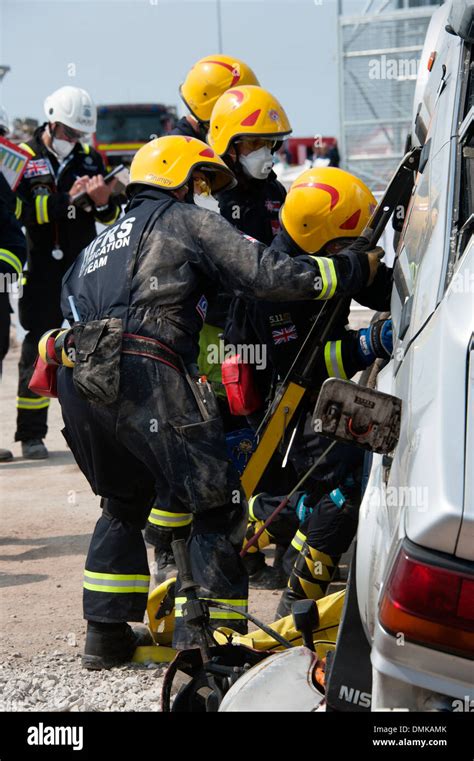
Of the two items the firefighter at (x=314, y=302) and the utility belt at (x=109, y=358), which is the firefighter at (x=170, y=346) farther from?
the firefighter at (x=314, y=302)

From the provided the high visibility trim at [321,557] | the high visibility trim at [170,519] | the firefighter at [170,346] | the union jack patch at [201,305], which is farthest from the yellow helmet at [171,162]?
the high visibility trim at [170,519]

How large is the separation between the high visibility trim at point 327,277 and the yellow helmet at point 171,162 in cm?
55

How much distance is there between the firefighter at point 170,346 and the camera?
368 centimetres

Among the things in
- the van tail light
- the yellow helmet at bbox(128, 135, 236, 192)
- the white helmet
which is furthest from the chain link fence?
the van tail light

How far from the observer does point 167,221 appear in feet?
12.3

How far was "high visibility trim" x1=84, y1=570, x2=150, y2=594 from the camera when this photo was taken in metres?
4.06

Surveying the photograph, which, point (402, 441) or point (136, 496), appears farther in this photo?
point (136, 496)

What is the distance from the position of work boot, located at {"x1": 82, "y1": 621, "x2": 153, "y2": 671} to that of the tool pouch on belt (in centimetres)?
90

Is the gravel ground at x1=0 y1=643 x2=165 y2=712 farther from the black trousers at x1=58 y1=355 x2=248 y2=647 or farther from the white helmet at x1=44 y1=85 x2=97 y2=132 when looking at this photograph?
the white helmet at x1=44 y1=85 x2=97 y2=132

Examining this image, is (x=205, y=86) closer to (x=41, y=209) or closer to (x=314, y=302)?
(x=41, y=209)

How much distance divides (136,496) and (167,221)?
3.25ft

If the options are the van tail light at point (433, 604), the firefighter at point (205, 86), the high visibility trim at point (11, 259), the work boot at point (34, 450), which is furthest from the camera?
the work boot at point (34, 450)
